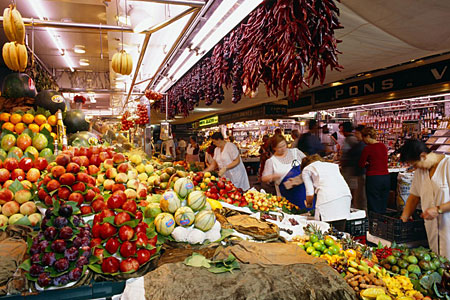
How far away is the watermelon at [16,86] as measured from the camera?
4.04 meters

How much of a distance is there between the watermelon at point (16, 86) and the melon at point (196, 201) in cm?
326

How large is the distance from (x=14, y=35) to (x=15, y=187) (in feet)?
5.58

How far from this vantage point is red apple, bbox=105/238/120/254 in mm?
1917

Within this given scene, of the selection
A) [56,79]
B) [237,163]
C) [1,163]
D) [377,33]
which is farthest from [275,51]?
[56,79]

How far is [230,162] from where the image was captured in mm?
6293

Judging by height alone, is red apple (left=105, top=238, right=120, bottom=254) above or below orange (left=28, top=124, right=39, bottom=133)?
below

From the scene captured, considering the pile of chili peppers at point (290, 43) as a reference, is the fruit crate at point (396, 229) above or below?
below

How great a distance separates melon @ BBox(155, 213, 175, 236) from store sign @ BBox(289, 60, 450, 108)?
2.77 meters

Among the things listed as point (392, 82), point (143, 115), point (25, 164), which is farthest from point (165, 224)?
point (143, 115)

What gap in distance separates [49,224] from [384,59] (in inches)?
172

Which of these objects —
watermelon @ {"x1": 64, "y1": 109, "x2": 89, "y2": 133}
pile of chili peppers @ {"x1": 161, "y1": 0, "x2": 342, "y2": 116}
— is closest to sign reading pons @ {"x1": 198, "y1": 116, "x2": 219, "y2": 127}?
watermelon @ {"x1": 64, "y1": 109, "x2": 89, "y2": 133}

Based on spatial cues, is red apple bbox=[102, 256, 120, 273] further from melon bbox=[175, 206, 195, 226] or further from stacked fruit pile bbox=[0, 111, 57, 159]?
stacked fruit pile bbox=[0, 111, 57, 159]

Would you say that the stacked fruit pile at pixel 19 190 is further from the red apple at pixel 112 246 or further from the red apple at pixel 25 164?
the red apple at pixel 112 246

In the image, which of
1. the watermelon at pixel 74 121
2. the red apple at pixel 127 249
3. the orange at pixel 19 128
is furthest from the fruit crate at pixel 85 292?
the watermelon at pixel 74 121
